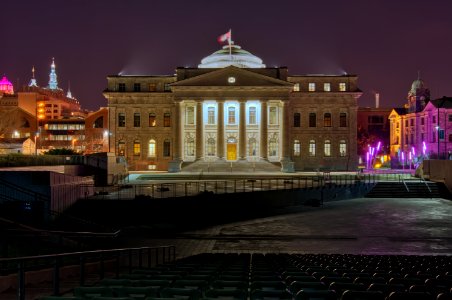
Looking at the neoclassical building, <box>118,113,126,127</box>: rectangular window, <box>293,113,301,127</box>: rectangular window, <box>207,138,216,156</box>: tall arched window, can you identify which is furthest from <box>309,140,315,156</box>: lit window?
<box>118,113,126,127</box>: rectangular window

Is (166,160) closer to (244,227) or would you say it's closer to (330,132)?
(330,132)

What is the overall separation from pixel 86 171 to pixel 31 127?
88.9 m

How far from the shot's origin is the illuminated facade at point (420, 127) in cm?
8900

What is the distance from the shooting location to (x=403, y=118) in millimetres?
100812

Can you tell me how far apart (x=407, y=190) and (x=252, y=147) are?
32.2 meters

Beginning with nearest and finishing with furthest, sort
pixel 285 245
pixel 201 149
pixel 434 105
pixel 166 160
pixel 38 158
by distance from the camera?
pixel 285 245 < pixel 38 158 < pixel 201 149 < pixel 166 160 < pixel 434 105

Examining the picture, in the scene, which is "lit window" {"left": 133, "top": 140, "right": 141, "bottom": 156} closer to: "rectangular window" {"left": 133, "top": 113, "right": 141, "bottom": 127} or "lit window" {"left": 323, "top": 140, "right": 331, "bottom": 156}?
"rectangular window" {"left": 133, "top": 113, "right": 141, "bottom": 127}

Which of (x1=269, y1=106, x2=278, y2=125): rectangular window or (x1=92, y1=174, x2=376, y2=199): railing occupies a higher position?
(x1=269, y1=106, x2=278, y2=125): rectangular window

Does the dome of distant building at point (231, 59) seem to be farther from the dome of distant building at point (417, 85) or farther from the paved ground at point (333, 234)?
Answer: the paved ground at point (333, 234)

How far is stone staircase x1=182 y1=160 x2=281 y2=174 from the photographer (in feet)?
224

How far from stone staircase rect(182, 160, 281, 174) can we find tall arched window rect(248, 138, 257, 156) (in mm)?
5708

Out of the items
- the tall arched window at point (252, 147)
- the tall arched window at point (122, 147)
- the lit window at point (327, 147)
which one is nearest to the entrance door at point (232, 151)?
the tall arched window at point (252, 147)

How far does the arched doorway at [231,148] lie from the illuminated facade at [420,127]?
1321 inches

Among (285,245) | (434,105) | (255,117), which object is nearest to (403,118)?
(434,105)
